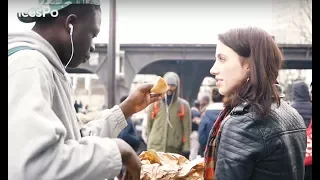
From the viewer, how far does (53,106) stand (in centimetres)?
92

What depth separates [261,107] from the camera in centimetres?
119

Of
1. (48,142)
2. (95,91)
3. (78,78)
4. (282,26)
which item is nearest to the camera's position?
(48,142)

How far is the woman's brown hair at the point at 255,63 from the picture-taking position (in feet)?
3.97

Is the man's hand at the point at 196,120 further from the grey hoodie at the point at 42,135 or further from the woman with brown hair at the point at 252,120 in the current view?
the grey hoodie at the point at 42,135

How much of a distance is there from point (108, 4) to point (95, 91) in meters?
0.57

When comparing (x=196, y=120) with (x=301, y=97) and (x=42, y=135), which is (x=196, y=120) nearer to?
(x=301, y=97)

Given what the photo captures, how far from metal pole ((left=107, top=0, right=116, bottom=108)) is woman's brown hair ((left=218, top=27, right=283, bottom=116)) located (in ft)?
1.08

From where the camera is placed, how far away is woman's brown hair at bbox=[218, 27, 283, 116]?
1.21m

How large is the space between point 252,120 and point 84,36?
0.51 metres

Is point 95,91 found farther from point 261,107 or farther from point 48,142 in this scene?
point 48,142

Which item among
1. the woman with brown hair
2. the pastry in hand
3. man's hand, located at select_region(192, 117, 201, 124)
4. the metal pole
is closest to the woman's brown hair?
the woman with brown hair

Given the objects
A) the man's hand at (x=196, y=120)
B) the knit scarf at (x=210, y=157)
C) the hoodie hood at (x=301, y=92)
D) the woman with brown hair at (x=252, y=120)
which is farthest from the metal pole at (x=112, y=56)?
the man's hand at (x=196, y=120)

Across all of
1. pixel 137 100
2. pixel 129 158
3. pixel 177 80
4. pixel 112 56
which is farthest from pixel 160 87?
pixel 177 80
